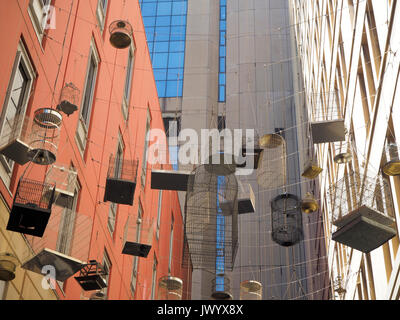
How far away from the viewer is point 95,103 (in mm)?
14133

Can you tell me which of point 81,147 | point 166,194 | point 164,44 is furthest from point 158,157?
point 164,44

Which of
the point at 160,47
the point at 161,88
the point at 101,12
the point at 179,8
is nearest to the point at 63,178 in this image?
the point at 101,12

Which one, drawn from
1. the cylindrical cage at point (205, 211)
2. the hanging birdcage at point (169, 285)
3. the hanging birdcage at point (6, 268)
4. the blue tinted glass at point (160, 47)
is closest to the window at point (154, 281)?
the hanging birdcage at point (169, 285)

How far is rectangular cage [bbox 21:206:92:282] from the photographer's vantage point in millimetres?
9086

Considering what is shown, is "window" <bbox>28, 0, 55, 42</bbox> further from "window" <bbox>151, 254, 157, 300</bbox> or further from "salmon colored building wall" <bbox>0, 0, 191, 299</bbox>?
"window" <bbox>151, 254, 157, 300</bbox>

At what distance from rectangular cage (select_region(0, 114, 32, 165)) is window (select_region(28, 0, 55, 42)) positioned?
1822 mm

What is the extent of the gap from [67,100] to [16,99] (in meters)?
1.42

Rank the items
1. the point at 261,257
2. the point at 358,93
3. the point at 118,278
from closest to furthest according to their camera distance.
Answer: the point at 358,93
the point at 118,278
the point at 261,257

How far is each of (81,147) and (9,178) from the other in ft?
11.7

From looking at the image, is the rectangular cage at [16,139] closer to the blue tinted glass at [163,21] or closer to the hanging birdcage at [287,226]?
the hanging birdcage at [287,226]

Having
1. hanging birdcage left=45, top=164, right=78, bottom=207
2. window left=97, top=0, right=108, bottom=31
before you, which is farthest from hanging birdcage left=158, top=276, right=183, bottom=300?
window left=97, top=0, right=108, bottom=31

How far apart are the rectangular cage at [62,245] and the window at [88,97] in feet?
5.60

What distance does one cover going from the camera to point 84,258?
41.9ft

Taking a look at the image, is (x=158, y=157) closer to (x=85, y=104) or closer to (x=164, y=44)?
(x=85, y=104)
